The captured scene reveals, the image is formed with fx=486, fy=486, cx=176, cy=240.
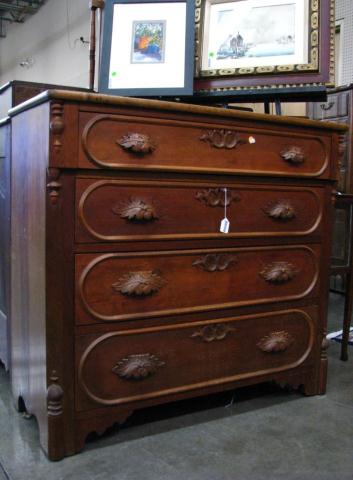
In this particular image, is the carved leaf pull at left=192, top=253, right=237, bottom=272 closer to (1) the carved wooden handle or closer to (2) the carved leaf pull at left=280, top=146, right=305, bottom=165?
(1) the carved wooden handle

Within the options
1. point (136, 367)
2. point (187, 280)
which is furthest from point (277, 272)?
point (136, 367)

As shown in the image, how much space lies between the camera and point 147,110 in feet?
4.02

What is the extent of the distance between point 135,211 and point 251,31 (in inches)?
Result: 30.8

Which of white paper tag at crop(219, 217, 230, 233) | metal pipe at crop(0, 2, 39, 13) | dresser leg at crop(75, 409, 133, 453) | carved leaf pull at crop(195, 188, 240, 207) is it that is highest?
metal pipe at crop(0, 2, 39, 13)

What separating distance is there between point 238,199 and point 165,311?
384 mm

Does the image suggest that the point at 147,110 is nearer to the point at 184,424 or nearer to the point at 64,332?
the point at 64,332

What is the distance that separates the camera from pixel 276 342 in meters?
1.50

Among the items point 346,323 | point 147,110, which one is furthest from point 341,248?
point 147,110

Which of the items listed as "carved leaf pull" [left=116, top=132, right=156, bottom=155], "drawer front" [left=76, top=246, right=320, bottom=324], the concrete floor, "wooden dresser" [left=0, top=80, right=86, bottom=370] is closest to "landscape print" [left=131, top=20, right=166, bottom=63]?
"wooden dresser" [left=0, top=80, right=86, bottom=370]

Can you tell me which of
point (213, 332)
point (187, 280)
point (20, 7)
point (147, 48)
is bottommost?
point (213, 332)

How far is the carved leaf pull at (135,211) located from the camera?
1221mm

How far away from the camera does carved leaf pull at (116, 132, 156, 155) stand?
1.20 m

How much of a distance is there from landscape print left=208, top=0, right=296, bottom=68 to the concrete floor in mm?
1100

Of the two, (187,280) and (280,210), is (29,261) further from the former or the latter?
(280,210)
